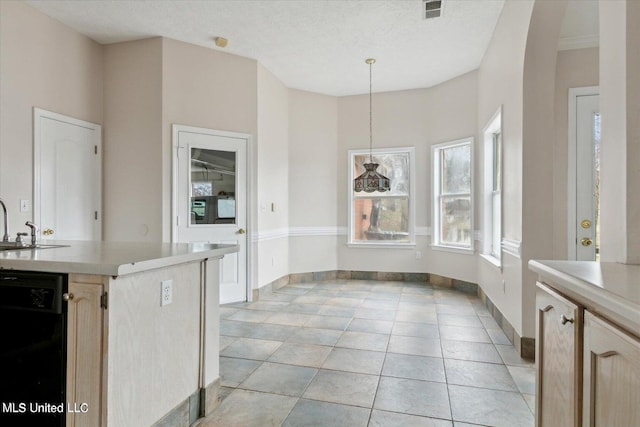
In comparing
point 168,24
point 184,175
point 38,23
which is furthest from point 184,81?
point 38,23

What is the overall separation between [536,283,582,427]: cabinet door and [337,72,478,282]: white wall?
3.74m

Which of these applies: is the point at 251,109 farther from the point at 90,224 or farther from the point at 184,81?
the point at 90,224

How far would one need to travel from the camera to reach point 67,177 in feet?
12.4

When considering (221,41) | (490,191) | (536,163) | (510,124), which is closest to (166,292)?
(536,163)

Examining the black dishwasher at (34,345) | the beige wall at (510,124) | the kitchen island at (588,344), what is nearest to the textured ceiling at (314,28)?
the beige wall at (510,124)

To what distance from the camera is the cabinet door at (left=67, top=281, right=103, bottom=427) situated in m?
1.42

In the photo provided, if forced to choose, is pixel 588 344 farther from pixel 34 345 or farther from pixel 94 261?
pixel 34 345

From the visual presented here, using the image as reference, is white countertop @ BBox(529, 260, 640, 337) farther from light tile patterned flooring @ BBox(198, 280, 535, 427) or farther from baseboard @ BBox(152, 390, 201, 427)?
baseboard @ BBox(152, 390, 201, 427)

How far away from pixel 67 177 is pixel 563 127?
15.5ft

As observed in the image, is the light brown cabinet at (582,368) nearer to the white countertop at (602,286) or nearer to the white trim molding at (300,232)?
the white countertop at (602,286)

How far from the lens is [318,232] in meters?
5.89

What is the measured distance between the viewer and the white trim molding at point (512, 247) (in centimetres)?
289

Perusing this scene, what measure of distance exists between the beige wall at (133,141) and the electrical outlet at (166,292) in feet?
8.29

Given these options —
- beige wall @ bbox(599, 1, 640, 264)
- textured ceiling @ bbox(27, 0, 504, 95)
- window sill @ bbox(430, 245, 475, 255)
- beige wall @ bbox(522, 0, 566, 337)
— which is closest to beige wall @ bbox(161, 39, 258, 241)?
textured ceiling @ bbox(27, 0, 504, 95)
